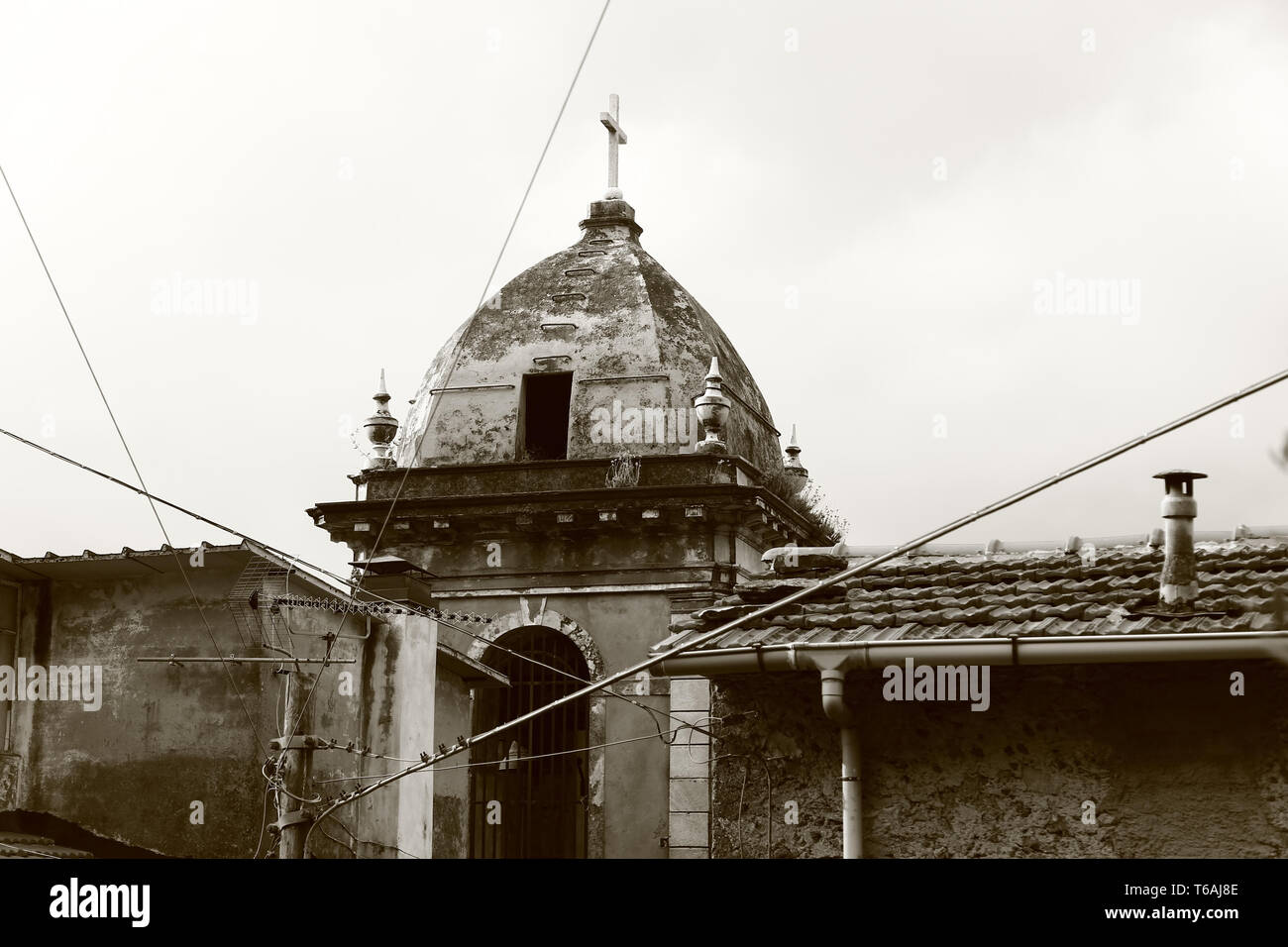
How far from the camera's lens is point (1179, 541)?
8.77 metres

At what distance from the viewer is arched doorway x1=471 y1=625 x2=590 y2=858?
1895cm

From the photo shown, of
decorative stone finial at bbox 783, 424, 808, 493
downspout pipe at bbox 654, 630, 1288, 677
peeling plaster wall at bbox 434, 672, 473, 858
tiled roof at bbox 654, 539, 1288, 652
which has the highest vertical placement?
decorative stone finial at bbox 783, 424, 808, 493

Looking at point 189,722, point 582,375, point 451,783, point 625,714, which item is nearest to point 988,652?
point 189,722

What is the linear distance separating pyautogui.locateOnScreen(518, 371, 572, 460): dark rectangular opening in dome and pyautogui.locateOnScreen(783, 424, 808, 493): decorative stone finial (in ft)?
11.2

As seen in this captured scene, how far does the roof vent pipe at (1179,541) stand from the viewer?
8.62 meters

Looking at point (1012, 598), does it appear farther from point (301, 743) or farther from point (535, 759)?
point (535, 759)

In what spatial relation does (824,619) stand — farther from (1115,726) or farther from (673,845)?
(673,845)

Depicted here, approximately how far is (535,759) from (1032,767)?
406 inches

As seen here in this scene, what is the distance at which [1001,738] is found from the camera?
935cm

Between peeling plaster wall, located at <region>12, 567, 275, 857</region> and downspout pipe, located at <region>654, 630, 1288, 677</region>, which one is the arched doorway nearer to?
peeling plaster wall, located at <region>12, 567, 275, 857</region>

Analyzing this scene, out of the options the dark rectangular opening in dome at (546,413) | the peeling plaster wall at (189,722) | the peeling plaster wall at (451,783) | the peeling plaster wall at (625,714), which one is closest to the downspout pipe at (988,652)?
the peeling plaster wall at (189,722)

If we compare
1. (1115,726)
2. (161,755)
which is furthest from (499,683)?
(1115,726)

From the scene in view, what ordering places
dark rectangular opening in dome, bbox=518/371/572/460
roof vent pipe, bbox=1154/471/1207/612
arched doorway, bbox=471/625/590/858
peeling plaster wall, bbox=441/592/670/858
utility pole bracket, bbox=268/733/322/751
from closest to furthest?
1. roof vent pipe, bbox=1154/471/1207/612
2. utility pole bracket, bbox=268/733/322/751
3. peeling plaster wall, bbox=441/592/670/858
4. arched doorway, bbox=471/625/590/858
5. dark rectangular opening in dome, bbox=518/371/572/460

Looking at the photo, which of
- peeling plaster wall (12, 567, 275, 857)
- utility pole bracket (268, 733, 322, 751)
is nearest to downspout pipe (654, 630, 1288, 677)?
utility pole bracket (268, 733, 322, 751)
